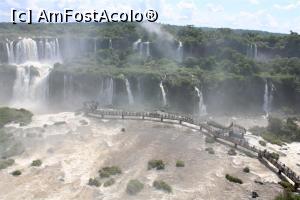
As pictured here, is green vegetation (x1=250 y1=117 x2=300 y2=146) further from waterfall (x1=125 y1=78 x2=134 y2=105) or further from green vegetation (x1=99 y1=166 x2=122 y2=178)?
waterfall (x1=125 y1=78 x2=134 y2=105)

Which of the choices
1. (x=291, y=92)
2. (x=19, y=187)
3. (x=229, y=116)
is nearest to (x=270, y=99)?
(x=291, y=92)

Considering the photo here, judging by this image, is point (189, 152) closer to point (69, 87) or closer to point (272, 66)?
point (69, 87)

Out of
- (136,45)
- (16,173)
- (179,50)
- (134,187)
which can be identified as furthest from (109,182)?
(179,50)

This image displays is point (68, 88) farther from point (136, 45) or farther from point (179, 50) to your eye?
point (179, 50)

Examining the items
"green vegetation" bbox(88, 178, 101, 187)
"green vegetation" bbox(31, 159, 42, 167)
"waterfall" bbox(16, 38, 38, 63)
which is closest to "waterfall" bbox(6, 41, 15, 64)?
"waterfall" bbox(16, 38, 38, 63)

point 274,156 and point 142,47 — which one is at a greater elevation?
point 142,47

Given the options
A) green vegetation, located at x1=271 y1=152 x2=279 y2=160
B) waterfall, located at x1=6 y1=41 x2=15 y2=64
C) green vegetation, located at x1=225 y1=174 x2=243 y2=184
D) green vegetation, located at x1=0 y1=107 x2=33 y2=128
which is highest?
waterfall, located at x1=6 y1=41 x2=15 y2=64
